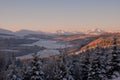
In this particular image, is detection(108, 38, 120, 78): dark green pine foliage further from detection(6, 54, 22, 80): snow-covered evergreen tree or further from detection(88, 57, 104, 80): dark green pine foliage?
detection(6, 54, 22, 80): snow-covered evergreen tree

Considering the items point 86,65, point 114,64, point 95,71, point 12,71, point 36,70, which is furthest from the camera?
point 114,64

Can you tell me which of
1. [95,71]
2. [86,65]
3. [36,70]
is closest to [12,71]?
[36,70]

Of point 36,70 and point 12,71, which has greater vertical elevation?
point 36,70

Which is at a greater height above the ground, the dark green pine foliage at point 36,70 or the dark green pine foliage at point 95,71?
the dark green pine foliage at point 36,70

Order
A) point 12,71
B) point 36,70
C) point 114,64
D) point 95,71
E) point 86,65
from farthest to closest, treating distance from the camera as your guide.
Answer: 1. point 114,64
2. point 86,65
3. point 95,71
4. point 12,71
5. point 36,70

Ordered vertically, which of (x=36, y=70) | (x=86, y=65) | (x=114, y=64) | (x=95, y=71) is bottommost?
(x=95, y=71)

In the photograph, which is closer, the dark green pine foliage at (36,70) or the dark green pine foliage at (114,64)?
the dark green pine foliage at (36,70)

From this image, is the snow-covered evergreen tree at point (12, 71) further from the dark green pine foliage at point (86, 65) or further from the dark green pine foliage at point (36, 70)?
the dark green pine foliage at point (86, 65)

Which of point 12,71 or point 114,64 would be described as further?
point 114,64

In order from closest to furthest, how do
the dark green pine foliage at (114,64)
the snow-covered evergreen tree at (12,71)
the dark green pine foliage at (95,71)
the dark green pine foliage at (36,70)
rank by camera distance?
1. the snow-covered evergreen tree at (12,71)
2. the dark green pine foliage at (36,70)
3. the dark green pine foliage at (95,71)
4. the dark green pine foliage at (114,64)

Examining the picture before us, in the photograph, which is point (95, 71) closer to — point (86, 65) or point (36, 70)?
point (86, 65)

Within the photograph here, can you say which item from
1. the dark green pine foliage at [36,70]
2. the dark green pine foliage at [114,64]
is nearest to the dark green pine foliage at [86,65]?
the dark green pine foliage at [114,64]

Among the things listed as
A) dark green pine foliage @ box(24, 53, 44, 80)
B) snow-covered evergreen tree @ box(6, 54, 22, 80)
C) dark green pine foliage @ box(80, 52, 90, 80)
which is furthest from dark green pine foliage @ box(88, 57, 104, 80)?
snow-covered evergreen tree @ box(6, 54, 22, 80)

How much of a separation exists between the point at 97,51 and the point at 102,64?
3327mm
